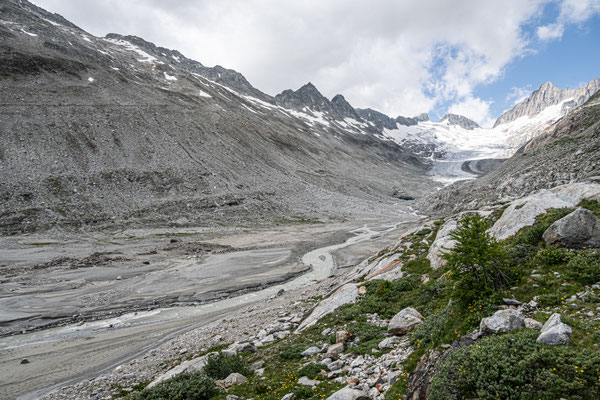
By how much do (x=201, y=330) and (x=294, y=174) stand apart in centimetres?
10224

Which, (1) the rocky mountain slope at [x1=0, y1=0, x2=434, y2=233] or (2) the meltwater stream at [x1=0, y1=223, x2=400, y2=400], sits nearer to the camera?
(2) the meltwater stream at [x1=0, y1=223, x2=400, y2=400]

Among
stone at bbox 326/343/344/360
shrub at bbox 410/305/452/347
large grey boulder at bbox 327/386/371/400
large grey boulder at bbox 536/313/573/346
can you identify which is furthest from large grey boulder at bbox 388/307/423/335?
large grey boulder at bbox 536/313/573/346

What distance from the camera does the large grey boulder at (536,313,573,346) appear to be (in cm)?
567

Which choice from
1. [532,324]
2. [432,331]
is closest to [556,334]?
[532,324]

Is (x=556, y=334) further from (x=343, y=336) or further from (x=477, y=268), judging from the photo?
(x=343, y=336)

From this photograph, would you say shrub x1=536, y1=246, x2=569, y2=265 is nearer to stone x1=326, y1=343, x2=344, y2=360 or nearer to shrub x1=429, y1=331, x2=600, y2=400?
shrub x1=429, y1=331, x2=600, y2=400

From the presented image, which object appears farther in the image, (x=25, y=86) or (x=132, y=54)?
(x=132, y=54)

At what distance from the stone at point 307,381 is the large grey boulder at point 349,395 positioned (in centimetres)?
146

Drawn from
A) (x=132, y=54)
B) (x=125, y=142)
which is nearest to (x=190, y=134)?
(x=125, y=142)

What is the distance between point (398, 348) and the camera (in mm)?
9031

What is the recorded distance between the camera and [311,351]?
11.2 metres

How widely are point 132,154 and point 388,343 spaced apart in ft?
327

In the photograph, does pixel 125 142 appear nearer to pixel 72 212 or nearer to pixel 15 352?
pixel 72 212

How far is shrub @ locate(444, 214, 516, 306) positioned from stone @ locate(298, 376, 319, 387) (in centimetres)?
508
